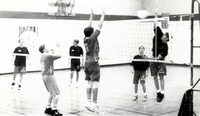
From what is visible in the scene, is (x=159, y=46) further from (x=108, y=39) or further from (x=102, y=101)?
(x=108, y=39)

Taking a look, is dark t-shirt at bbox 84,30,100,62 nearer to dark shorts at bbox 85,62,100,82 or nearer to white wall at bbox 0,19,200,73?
dark shorts at bbox 85,62,100,82

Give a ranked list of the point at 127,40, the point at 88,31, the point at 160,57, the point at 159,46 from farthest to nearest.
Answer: the point at 127,40 → the point at 159,46 → the point at 160,57 → the point at 88,31

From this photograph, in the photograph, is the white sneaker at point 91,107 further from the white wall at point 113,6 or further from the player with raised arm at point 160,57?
the white wall at point 113,6

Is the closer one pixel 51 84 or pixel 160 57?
pixel 51 84

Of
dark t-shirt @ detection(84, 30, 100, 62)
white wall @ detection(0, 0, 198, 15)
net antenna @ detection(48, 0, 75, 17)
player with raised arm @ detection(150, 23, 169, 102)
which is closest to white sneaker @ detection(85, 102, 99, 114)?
dark t-shirt @ detection(84, 30, 100, 62)

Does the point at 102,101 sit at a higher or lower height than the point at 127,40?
lower

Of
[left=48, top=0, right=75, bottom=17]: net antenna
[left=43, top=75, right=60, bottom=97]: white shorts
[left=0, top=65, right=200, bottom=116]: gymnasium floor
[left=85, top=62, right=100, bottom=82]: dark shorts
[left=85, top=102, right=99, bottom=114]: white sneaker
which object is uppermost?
[left=48, top=0, right=75, bottom=17]: net antenna

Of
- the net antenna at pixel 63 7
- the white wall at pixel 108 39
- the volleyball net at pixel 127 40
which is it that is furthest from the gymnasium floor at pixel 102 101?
the volleyball net at pixel 127 40

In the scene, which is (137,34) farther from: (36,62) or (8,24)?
(8,24)

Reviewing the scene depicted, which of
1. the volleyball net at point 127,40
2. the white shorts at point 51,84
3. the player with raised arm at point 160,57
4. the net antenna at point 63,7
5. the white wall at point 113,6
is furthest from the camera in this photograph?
the volleyball net at point 127,40

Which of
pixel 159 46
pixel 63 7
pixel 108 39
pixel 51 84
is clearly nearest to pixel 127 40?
pixel 108 39

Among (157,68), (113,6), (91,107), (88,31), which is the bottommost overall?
(91,107)

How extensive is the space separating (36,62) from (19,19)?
2.52 m

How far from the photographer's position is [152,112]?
751 cm
